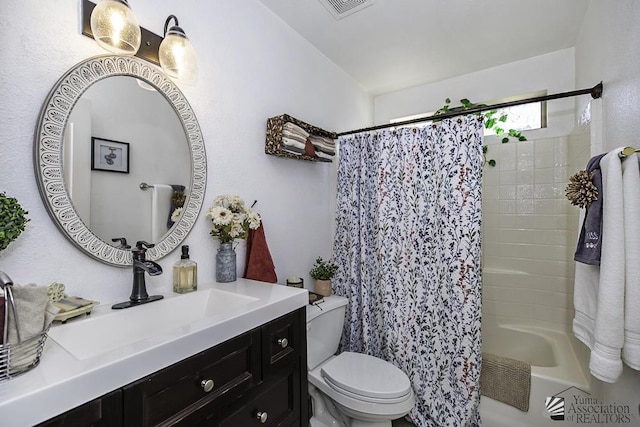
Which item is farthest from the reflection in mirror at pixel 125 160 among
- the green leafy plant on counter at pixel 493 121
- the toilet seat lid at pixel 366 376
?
the green leafy plant on counter at pixel 493 121

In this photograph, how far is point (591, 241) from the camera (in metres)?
1.10

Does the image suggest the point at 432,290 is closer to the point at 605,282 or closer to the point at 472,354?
the point at 472,354

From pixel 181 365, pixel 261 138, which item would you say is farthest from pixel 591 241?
pixel 261 138

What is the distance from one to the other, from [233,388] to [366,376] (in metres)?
0.92

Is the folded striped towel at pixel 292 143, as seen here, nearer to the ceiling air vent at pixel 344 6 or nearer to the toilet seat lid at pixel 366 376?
the ceiling air vent at pixel 344 6

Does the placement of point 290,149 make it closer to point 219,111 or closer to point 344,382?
point 219,111

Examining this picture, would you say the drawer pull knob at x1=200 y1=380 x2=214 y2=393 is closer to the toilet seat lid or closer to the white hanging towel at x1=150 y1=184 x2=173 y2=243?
the white hanging towel at x1=150 y1=184 x2=173 y2=243

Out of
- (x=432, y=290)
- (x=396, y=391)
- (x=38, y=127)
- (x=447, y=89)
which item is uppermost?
(x=447, y=89)

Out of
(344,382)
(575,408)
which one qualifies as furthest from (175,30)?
(575,408)

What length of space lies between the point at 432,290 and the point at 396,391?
0.61 m

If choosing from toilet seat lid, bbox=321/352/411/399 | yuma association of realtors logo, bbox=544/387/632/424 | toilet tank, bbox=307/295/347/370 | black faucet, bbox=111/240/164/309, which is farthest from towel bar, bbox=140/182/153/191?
yuma association of realtors logo, bbox=544/387/632/424

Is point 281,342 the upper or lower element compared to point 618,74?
lower

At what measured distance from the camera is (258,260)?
155 cm

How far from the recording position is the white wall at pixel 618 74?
1.10 m
